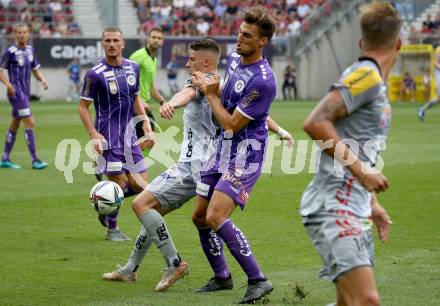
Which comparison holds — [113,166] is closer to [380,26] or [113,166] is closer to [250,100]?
[250,100]

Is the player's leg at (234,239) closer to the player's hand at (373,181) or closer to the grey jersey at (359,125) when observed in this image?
the grey jersey at (359,125)

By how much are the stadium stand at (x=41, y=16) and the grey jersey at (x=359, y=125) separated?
39.7 metres

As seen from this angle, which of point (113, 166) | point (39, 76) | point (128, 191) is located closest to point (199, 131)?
point (113, 166)

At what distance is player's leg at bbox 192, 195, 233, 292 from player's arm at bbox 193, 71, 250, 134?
0.85 metres

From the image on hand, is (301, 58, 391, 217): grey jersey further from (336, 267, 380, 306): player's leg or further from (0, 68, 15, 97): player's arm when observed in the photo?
(0, 68, 15, 97): player's arm

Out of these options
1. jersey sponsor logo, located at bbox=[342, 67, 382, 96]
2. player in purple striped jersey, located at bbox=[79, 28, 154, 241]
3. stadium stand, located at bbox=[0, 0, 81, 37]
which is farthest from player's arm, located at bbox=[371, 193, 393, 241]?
stadium stand, located at bbox=[0, 0, 81, 37]

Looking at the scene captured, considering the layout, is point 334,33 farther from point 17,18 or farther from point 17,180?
point 17,180

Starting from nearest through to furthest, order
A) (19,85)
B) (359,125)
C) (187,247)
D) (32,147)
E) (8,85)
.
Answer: (359,125)
(187,247)
(8,85)
(32,147)
(19,85)

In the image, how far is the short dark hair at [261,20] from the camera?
7789 mm

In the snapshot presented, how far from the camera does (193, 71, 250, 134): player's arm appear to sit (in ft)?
24.6

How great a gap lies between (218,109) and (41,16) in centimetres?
3997

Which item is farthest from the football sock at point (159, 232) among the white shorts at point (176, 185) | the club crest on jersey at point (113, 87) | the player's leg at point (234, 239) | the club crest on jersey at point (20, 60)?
the club crest on jersey at point (20, 60)

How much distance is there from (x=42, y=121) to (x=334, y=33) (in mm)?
20660

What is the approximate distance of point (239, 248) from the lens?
313 inches
